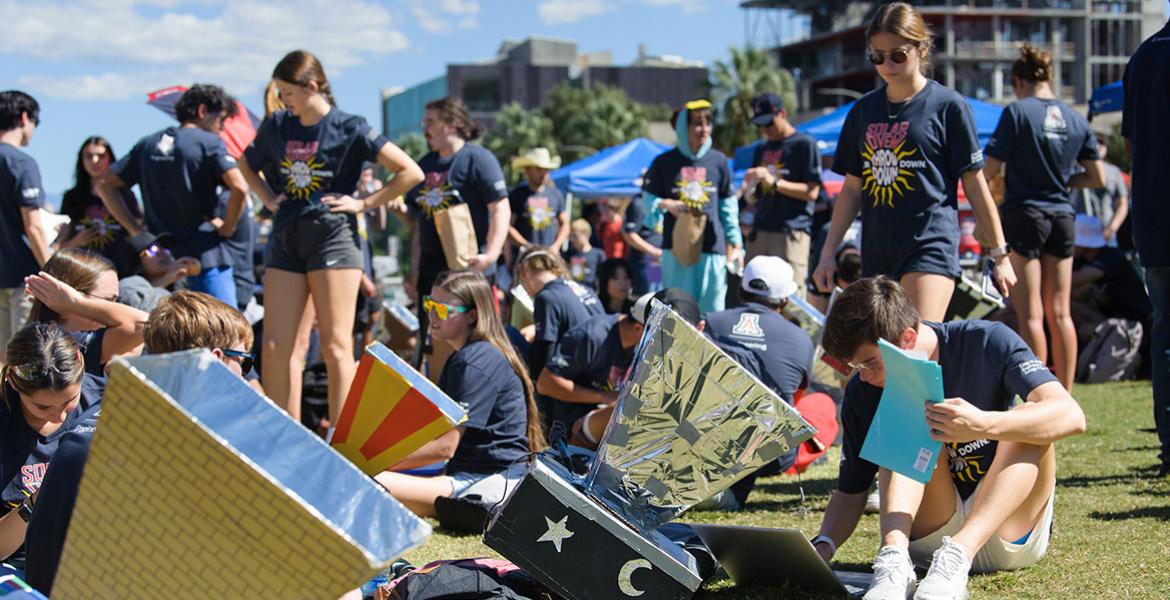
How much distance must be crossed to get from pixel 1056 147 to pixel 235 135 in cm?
496

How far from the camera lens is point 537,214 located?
10625mm

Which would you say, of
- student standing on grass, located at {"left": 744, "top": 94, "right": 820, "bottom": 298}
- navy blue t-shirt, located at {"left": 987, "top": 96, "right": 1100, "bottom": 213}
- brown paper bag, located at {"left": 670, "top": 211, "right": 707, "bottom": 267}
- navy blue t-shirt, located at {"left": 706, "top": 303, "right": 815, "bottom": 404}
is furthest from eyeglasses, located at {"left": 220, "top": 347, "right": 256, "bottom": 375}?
student standing on grass, located at {"left": 744, "top": 94, "right": 820, "bottom": 298}

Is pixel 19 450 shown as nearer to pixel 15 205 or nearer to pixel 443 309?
pixel 443 309

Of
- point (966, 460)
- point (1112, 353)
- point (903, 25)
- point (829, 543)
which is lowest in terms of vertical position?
point (1112, 353)

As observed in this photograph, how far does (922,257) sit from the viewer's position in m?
4.45

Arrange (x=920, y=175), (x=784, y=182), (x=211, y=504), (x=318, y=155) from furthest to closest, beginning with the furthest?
(x=784, y=182)
(x=318, y=155)
(x=920, y=175)
(x=211, y=504)

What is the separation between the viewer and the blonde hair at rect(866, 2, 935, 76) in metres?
4.39

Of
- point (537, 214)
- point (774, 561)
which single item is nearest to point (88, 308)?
point (774, 561)

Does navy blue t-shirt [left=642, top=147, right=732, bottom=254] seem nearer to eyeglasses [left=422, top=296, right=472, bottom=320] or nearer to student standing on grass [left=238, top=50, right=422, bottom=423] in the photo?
student standing on grass [left=238, top=50, right=422, bottom=423]

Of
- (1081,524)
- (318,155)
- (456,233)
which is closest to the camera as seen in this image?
(1081,524)

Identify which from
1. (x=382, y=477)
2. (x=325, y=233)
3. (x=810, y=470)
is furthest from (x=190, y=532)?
(x=810, y=470)

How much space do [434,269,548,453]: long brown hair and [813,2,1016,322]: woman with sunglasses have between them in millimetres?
1498

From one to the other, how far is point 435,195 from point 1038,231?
10.7 ft

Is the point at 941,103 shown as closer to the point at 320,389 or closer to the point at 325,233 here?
the point at 325,233
